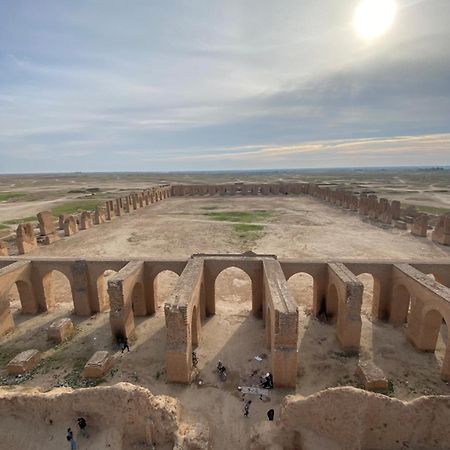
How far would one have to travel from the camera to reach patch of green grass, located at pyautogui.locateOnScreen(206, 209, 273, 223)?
4375cm

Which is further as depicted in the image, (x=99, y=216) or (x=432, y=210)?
(x=432, y=210)

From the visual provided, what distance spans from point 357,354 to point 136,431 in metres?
9.93

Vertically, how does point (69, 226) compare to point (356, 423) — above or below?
above

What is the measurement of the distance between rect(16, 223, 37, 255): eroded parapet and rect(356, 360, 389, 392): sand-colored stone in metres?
30.5

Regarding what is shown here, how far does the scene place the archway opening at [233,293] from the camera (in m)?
18.4

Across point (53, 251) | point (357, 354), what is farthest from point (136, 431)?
point (53, 251)

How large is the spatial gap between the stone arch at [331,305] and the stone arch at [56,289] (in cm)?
1449

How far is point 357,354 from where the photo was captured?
14.1 meters

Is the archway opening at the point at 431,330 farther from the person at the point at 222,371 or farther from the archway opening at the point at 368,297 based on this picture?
the person at the point at 222,371

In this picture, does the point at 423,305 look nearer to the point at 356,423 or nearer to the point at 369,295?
the point at 369,295

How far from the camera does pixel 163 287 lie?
69.3 ft

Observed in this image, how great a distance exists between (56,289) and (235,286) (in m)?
12.5

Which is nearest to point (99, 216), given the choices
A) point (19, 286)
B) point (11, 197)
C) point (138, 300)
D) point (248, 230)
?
point (248, 230)

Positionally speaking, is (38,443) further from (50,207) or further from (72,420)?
(50,207)
